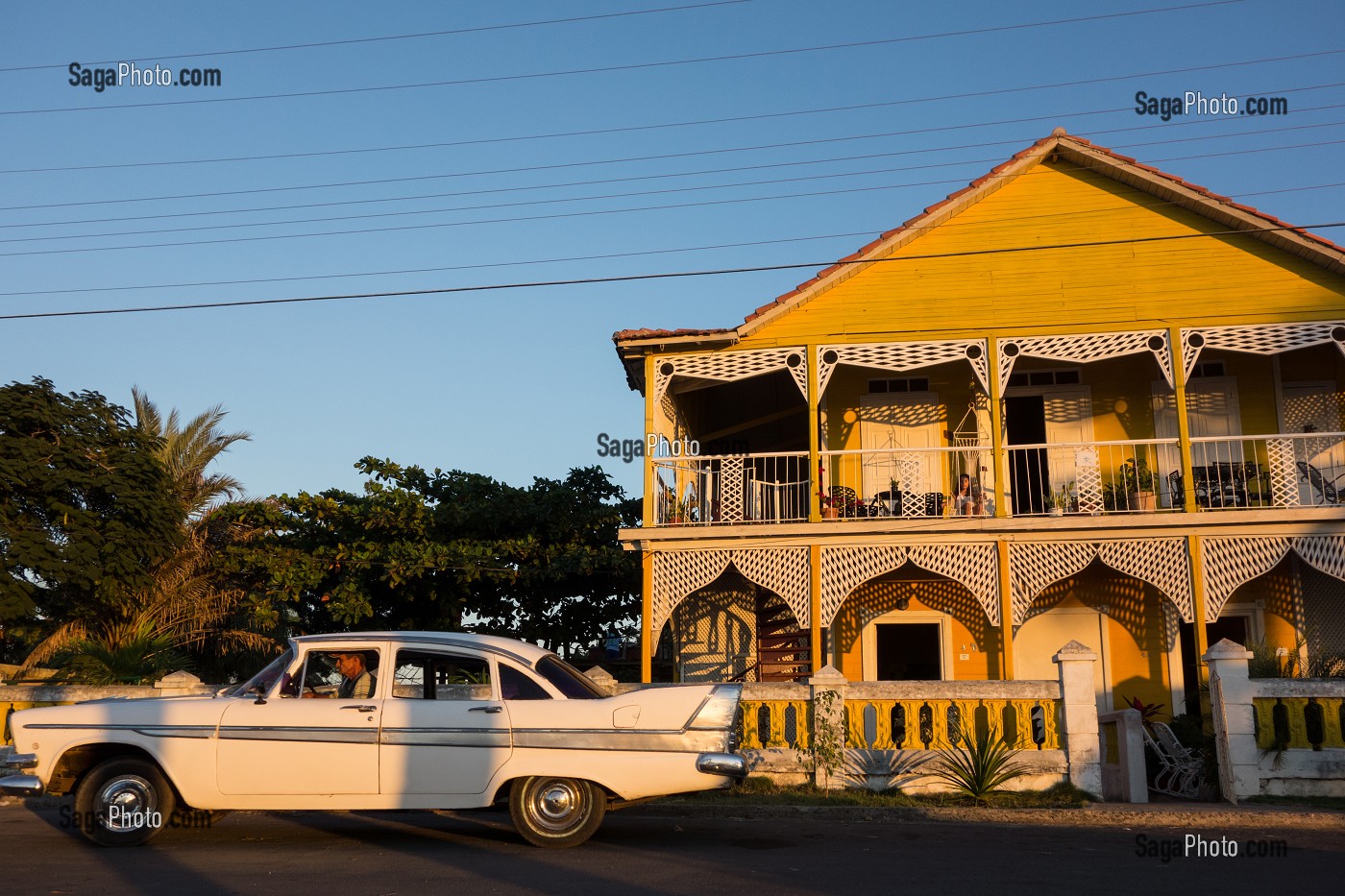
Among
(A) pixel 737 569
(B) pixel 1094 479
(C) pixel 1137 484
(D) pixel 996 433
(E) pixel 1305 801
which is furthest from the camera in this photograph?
(A) pixel 737 569

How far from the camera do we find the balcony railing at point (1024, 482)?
640 inches

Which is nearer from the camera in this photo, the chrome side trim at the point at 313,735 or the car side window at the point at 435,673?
the chrome side trim at the point at 313,735

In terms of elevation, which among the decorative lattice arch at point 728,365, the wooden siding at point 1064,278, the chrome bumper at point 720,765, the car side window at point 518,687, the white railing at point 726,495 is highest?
the wooden siding at point 1064,278

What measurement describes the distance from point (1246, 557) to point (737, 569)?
6717 millimetres

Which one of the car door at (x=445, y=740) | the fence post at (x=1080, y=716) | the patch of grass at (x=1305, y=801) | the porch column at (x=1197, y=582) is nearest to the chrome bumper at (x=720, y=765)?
the car door at (x=445, y=740)

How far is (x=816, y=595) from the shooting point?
53.7 ft

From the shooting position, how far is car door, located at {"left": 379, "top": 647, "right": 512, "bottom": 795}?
8.70 meters

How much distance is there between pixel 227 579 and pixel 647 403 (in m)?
10.3

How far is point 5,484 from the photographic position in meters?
19.7

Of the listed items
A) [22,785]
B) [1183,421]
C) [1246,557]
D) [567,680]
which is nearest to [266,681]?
[22,785]

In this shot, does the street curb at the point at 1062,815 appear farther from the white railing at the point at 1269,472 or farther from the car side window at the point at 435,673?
the white railing at the point at 1269,472

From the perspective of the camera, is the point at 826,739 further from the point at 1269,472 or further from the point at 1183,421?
the point at 1269,472

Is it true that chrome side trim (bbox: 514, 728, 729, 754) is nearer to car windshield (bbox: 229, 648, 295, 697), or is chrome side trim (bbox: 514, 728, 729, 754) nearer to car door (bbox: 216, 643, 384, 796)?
car door (bbox: 216, 643, 384, 796)

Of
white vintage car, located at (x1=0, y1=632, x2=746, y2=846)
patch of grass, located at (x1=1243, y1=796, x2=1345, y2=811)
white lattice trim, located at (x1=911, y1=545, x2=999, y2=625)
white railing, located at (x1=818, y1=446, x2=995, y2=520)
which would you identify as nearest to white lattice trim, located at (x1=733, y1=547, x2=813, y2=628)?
white railing, located at (x1=818, y1=446, x2=995, y2=520)
